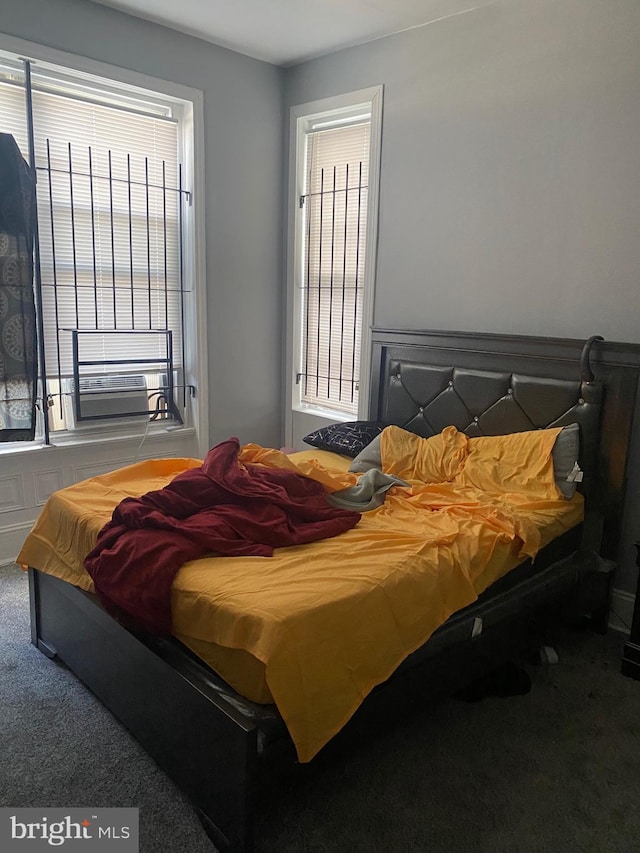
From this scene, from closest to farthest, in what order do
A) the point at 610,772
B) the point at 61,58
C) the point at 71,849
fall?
the point at 71,849
the point at 610,772
the point at 61,58

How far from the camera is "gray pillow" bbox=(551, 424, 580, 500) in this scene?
107 inches

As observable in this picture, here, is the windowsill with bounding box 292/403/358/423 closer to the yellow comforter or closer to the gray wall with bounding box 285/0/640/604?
the gray wall with bounding box 285/0/640/604

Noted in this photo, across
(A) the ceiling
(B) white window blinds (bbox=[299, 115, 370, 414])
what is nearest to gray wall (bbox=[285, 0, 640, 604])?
(A) the ceiling

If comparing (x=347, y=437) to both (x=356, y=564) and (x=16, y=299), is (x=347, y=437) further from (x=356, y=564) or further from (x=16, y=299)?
(x=16, y=299)

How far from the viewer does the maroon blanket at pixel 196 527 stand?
6.26ft

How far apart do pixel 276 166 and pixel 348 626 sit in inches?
134

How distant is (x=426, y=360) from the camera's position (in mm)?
3475

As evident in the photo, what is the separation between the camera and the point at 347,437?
11.2 feet

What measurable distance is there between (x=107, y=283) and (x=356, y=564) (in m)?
2.50

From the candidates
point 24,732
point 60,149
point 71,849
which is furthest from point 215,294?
point 71,849

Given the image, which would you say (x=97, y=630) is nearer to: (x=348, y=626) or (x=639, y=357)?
(x=348, y=626)

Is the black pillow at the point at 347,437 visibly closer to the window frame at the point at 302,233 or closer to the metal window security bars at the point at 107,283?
the window frame at the point at 302,233

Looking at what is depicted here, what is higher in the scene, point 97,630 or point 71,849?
point 97,630

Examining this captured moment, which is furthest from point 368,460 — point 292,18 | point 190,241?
point 292,18
